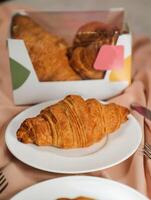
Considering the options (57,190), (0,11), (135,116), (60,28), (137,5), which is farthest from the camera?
(137,5)

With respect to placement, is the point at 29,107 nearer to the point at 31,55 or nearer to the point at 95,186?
the point at 31,55

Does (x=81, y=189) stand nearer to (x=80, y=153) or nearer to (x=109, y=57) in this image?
(x=80, y=153)

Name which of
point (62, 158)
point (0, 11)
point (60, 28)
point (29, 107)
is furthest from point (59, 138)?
point (0, 11)

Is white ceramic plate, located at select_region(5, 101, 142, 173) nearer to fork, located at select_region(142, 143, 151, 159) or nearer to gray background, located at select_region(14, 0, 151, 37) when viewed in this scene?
fork, located at select_region(142, 143, 151, 159)

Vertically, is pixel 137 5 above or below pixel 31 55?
below

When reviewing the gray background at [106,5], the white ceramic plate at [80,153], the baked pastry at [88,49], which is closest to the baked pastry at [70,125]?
the white ceramic plate at [80,153]

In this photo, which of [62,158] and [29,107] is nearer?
[62,158]
